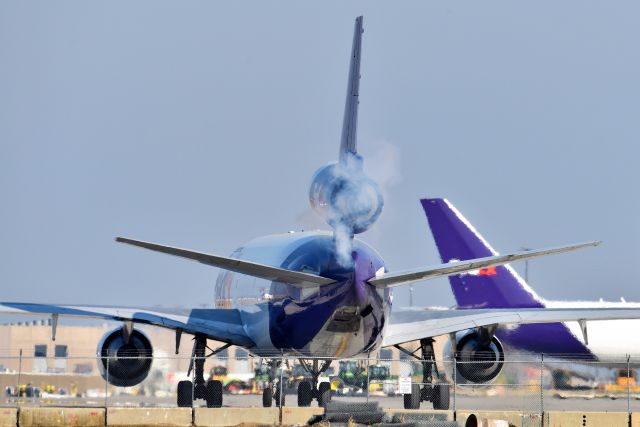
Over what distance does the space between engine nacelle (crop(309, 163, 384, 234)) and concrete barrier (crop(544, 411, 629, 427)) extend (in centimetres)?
637

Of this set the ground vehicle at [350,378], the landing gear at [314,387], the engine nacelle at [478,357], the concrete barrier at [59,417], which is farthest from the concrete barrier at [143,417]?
the ground vehicle at [350,378]

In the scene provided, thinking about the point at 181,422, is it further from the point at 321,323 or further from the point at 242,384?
the point at 242,384

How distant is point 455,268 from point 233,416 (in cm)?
618

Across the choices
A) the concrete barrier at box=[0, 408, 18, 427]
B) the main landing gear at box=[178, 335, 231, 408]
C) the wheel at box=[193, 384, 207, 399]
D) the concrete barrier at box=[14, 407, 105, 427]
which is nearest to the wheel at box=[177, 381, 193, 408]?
the main landing gear at box=[178, 335, 231, 408]

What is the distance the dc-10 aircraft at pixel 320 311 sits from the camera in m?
33.7

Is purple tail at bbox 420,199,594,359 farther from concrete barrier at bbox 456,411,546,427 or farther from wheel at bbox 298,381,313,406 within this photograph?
concrete barrier at bbox 456,411,546,427

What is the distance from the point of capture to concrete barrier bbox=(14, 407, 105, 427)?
30.2m

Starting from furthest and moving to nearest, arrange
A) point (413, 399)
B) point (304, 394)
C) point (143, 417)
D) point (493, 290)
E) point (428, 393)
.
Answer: point (493, 290), point (304, 394), point (428, 393), point (413, 399), point (143, 417)

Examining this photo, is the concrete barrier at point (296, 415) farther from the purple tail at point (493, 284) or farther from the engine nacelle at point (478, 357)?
the purple tail at point (493, 284)

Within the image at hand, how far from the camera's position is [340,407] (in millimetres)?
30766

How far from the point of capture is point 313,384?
38812 millimetres

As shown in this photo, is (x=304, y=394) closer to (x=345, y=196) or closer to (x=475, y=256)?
(x=345, y=196)

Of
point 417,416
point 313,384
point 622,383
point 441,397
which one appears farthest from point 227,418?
point 622,383

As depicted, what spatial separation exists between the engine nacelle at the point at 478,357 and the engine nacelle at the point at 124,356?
8830 millimetres
